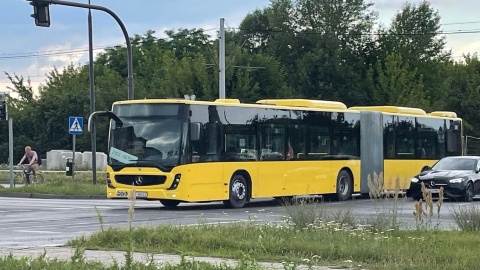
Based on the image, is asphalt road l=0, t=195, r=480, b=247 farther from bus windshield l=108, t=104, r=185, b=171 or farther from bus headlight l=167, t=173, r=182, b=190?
bus windshield l=108, t=104, r=185, b=171

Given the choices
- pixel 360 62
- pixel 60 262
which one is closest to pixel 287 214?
pixel 60 262

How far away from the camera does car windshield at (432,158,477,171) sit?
30116 mm

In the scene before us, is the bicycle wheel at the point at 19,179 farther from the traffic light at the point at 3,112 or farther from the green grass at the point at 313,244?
the green grass at the point at 313,244

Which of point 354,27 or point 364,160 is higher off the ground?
point 354,27

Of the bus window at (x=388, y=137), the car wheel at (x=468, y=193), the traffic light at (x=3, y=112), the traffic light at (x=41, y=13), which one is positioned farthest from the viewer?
the traffic light at (x=3, y=112)

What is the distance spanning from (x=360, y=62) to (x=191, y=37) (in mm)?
23211

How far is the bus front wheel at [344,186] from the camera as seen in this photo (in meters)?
30.2

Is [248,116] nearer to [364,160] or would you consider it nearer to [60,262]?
[364,160]

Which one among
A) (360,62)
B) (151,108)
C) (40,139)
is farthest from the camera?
(360,62)

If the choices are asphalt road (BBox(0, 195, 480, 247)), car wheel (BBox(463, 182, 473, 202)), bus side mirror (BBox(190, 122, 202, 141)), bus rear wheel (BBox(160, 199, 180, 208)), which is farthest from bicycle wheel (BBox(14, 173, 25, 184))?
car wheel (BBox(463, 182, 473, 202))

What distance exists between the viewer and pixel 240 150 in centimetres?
2588

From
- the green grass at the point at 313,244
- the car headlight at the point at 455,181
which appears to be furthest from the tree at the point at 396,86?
the green grass at the point at 313,244

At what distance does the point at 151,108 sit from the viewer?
81.4 ft

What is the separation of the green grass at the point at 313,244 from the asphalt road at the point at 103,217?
1740 millimetres
